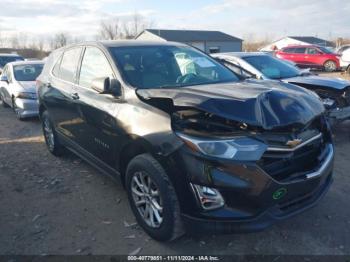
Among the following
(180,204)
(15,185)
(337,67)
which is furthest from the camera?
(337,67)

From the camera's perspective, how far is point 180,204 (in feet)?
9.67

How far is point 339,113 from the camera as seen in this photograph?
244 inches

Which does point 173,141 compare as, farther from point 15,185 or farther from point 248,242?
point 15,185

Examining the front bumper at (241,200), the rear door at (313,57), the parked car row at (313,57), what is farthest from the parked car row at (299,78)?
the rear door at (313,57)

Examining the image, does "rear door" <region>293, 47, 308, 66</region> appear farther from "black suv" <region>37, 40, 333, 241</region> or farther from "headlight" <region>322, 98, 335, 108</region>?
"black suv" <region>37, 40, 333, 241</region>

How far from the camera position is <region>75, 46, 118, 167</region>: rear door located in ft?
12.3

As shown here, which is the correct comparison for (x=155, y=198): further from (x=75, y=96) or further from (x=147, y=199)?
(x=75, y=96)

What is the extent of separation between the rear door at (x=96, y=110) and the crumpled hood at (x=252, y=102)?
509 mm

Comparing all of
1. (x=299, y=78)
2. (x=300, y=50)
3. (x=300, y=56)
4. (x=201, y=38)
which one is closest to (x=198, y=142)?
(x=299, y=78)

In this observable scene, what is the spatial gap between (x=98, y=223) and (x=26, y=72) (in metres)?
7.48

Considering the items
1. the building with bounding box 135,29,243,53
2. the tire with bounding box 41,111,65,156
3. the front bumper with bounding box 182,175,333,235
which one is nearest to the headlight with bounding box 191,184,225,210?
the front bumper with bounding box 182,175,333,235

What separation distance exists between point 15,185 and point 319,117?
3956 mm

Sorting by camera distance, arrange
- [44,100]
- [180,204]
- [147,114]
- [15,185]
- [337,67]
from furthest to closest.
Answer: [337,67]
[44,100]
[15,185]
[147,114]
[180,204]

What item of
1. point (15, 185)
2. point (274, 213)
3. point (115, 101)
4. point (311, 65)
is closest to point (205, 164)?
point (274, 213)
